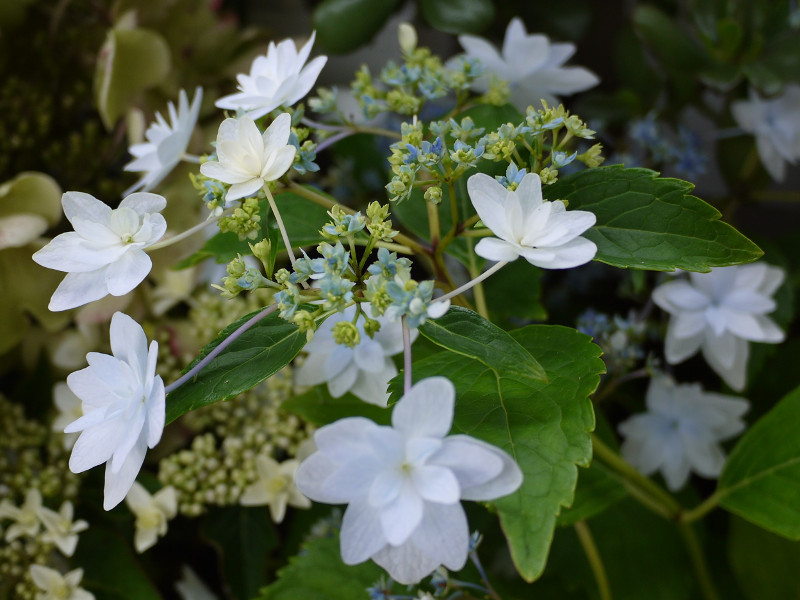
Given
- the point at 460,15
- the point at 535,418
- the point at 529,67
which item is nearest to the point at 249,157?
the point at 535,418

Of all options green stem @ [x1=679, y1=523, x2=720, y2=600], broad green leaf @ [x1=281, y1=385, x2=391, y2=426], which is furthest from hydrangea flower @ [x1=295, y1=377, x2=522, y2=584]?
green stem @ [x1=679, y1=523, x2=720, y2=600]

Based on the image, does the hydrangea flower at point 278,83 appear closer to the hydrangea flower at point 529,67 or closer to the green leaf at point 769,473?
the hydrangea flower at point 529,67

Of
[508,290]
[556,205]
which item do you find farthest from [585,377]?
[508,290]

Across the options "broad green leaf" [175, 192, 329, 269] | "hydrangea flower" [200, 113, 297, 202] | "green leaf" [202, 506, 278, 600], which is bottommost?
"green leaf" [202, 506, 278, 600]

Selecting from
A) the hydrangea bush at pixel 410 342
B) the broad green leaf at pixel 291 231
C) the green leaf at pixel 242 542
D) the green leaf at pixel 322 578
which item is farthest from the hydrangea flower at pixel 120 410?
the green leaf at pixel 242 542

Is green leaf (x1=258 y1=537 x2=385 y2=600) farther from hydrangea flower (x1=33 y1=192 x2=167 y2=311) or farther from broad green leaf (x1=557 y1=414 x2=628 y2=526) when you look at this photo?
hydrangea flower (x1=33 y1=192 x2=167 y2=311)

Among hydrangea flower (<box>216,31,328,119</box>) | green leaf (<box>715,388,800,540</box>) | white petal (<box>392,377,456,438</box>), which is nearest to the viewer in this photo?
white petal (<box>392,377,456,438</box>)

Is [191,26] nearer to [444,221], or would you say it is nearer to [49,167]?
[49,167]
